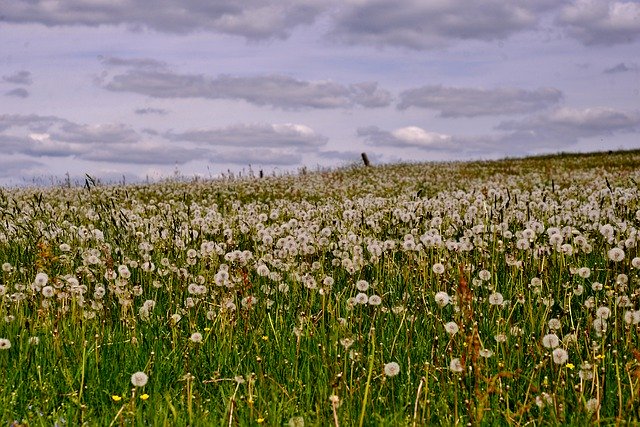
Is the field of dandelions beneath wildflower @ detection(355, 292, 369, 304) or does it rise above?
beneath

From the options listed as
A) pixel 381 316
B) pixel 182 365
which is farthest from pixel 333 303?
pixel 182 365

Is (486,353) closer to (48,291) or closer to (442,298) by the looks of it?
(442,298)

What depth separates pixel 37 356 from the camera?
17.6ft

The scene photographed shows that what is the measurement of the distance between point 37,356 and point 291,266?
2.62m

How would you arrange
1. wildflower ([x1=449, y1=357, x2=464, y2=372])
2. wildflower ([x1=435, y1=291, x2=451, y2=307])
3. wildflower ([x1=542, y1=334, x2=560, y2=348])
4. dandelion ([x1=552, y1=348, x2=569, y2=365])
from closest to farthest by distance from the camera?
wildflower ([x1=449, y1=357, x2=464, y2=372]) → dandelion ([x1=552, y1=348, x2=569, y2=365]) → wildflower ([x1=542, y1=334, x2=560, y2=348]) → wildflower ([x1=435, y1=291, x2=451, y2=307])

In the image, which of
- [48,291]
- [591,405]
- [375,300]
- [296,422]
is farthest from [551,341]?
[48,291]

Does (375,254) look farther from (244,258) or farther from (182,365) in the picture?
(182,365)

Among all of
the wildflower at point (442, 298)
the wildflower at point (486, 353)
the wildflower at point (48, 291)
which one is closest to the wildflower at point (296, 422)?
the wildflower at point (486, 353)

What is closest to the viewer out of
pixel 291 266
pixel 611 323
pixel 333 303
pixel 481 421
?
pixel 481 421

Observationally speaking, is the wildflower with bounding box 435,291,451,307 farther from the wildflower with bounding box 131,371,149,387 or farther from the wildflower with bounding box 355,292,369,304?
the wildflower with bounding box 131,371,149,387

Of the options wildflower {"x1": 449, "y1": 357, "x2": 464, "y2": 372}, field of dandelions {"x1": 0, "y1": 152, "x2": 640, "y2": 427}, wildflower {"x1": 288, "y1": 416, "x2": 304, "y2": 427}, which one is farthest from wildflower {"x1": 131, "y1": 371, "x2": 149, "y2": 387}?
wildflower {"x1": 449, "y1": 357, "x2": 464, "y2": 372}

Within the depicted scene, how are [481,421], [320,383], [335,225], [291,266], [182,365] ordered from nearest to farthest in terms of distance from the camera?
1. [481,421]
2. [320,383]
3. [182,365]
4. [291,266]
5. [335,225]

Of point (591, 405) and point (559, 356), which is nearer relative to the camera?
point (591, 405)

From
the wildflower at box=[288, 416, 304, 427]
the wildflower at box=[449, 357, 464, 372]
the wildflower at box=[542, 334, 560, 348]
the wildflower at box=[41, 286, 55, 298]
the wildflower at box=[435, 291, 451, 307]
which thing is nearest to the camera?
the wildflower at box=[288, 416, 304, 427]
